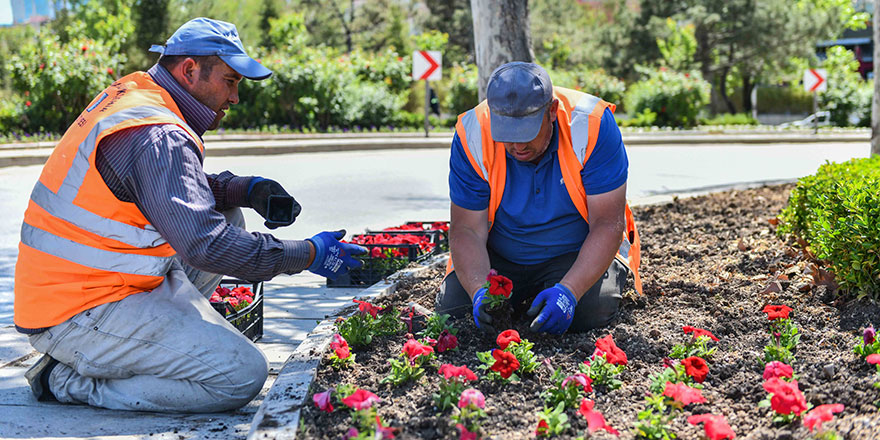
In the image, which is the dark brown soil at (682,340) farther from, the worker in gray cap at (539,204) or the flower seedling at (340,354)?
the worker in gray cap at (539,204)

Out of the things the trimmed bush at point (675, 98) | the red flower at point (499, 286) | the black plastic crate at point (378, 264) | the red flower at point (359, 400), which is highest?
the red flower at point (499, 286)

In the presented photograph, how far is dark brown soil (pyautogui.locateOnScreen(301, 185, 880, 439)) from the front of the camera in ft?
8.34

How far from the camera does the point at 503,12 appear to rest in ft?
20.9

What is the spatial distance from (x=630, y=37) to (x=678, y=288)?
32.0 m

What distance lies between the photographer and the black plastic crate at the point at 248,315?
3.77 meters

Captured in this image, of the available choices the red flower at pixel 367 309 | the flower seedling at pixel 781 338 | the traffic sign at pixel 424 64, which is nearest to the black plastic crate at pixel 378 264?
the red flower at pixel 367 309

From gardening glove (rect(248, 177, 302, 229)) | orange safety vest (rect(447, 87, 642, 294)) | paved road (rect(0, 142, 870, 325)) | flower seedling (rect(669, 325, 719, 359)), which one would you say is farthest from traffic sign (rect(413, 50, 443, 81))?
flower seedling (rect(669, 325, 719, 359))

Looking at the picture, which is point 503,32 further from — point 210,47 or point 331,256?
point 331,256

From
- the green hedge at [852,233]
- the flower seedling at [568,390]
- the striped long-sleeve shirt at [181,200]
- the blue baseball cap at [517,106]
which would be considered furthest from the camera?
the green hedge at [852,233]

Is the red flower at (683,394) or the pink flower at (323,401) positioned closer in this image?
the red flower at (683,394)

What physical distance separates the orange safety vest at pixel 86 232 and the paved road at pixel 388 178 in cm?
174

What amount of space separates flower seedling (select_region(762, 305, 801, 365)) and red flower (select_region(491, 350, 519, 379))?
928 millimetres

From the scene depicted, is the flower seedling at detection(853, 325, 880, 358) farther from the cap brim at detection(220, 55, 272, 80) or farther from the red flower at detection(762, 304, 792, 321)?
the cap brim at detection(220, 55, 272, 80)

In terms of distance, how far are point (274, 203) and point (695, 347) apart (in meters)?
1.87
